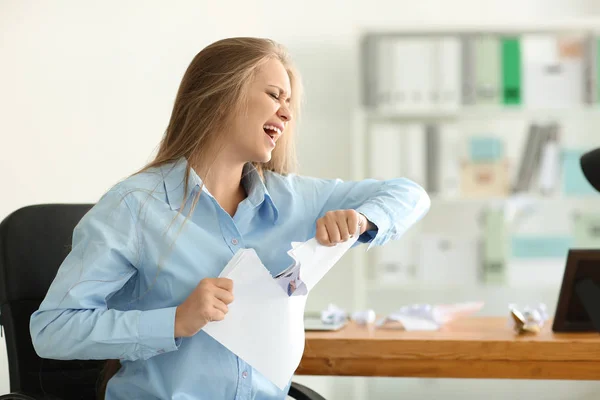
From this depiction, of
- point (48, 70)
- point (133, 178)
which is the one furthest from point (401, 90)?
point (133, 178)

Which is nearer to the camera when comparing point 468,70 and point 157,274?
point 157,274

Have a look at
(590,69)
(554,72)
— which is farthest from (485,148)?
(590,69)

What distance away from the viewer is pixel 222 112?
153 cm

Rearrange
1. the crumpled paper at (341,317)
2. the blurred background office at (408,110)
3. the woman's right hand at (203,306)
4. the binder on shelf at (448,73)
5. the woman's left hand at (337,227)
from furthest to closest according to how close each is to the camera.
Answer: the binder on shelf at (448,73)
the blurred background office at (408,110)
the crumpled paper at (341,317)
the woman's left hand at (337,227)
the woman's right hand at (203,306)

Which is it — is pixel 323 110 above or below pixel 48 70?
below

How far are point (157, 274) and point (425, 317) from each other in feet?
2.50

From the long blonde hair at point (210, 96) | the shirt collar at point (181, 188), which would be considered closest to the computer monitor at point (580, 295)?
the shirt collar at point (181, 188)

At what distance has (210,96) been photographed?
152cm

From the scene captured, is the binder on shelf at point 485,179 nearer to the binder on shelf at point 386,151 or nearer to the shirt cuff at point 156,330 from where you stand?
the binder on shelf at point 386,151

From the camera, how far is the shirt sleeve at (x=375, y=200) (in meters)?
1.60

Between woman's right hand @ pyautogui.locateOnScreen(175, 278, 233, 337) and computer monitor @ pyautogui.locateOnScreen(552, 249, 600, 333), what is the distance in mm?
822

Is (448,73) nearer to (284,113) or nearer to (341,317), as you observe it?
(341,317)

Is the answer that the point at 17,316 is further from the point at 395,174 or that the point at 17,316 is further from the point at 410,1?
the point at 410,1

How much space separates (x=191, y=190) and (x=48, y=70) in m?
1.92
